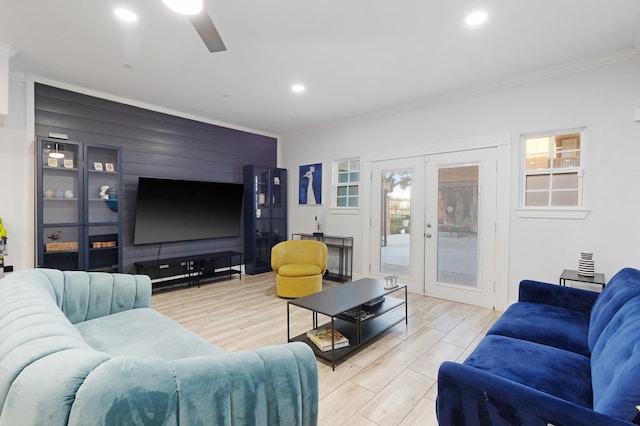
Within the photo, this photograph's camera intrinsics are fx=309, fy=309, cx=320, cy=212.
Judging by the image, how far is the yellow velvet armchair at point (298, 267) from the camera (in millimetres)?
4359

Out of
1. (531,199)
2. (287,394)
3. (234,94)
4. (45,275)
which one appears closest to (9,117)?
(234,94)

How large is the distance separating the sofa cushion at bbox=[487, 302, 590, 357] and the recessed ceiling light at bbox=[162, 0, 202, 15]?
9.01 ft

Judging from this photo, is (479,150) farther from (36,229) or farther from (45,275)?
(36,229)

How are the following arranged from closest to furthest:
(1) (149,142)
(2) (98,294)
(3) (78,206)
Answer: (2) (98,294)
(3) (78,206)
(1) (149,142)

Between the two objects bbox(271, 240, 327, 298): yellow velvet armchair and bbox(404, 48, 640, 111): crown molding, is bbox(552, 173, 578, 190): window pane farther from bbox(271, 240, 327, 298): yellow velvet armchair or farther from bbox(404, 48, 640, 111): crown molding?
bbox(271, 240, 327, 298): yellow velvet armchair

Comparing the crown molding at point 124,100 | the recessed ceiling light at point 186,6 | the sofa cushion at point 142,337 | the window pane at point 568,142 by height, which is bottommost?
the sofa cushion at point 142,337

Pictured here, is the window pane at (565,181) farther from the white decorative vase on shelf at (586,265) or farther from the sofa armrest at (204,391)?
the sofa armrest at (204,391)

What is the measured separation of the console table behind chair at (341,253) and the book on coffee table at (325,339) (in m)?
2.63

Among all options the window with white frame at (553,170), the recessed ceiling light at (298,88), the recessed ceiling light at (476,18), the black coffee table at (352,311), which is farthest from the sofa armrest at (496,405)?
the recessed ceiling light at (298,88)

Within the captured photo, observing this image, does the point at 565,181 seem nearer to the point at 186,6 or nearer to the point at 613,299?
the point at 613,299

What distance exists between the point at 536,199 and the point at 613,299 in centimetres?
216

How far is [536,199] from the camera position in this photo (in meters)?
3.78

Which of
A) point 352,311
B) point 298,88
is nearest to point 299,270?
point 352,311

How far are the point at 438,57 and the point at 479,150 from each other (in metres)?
1.47
